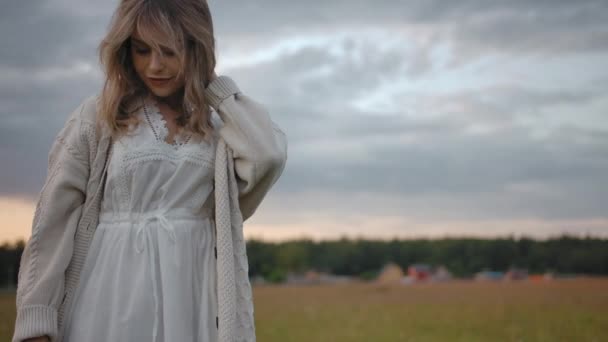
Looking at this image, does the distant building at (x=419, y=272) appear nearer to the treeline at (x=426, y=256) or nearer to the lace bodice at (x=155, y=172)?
the treeline at (x=426, y=256)

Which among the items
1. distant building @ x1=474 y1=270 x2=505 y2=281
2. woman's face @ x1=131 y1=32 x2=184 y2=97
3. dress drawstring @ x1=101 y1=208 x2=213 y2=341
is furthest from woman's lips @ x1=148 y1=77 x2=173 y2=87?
distant building @ x1=474 y1=270 x2=505 y2=281

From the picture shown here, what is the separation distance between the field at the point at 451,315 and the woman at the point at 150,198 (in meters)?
7.77

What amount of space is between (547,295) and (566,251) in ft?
9.24

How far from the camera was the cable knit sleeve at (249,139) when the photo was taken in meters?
3.23

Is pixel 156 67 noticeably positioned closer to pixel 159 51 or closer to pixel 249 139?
pixel 159 51

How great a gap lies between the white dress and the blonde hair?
102mm

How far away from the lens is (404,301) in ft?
64.1

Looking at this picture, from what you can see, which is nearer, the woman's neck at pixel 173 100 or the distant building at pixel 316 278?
the woman's neck at pixel 173 100

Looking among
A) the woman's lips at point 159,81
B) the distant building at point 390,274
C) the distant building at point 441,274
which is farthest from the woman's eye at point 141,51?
the distant building at point 390,274

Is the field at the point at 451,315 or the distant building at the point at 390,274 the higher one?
the distant building at the point at 390,274

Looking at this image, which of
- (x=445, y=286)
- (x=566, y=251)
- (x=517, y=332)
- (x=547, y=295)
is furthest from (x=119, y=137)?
(x=445, y=286)

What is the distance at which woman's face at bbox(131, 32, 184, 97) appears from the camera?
3180mm

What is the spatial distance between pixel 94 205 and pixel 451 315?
12.3 meters

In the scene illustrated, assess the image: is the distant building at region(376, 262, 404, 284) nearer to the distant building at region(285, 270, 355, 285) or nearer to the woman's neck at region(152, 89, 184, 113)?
the distant building at region(285, 270, 355, 285)
